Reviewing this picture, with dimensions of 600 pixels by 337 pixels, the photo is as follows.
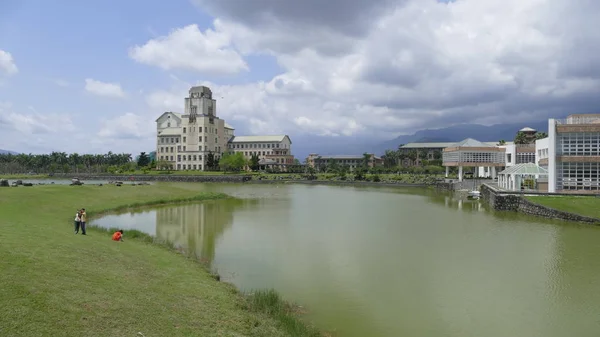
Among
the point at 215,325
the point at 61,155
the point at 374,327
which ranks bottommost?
the point at 374,327

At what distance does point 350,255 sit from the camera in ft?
63.5

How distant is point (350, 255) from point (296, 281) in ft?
16.2

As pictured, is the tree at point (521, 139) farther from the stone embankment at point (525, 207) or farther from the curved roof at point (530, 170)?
the stone embankment at point (525, 207)

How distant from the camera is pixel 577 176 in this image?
133 feet

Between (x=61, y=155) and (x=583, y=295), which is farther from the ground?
(x=61, y=155)

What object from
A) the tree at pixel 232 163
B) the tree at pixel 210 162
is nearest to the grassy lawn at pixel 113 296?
the tree at pixel 232 163

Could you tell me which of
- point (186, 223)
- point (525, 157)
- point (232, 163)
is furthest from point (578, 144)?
point (232, 163)

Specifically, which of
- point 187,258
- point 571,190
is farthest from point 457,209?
point 187,258

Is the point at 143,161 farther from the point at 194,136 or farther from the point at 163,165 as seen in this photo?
the point at 194,136

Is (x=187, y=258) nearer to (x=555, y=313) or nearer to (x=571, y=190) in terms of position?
(x=555, y=313)

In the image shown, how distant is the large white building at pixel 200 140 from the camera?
122062 mm

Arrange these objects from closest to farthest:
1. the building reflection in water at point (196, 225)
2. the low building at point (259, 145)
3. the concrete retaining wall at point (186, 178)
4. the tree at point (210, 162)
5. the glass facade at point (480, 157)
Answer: the building reflection in water at point (196, 225)
the glass facade at point (480, 157)
the concrete retaining wall at point (186, 178)
the tree at point (210, 162)
the low building at point (259, 145)

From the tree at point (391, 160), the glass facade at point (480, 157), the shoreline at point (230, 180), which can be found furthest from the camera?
the tree at point (391, 160)

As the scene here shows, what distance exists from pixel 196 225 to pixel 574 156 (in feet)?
116
